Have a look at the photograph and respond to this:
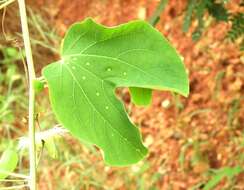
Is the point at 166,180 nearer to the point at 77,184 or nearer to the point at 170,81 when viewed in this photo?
the point at 77,184

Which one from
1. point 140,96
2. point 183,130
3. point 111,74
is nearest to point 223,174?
point 183,130

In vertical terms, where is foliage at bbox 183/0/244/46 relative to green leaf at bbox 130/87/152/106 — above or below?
above

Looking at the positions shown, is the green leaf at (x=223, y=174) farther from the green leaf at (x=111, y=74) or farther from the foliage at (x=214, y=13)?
the green leaf at (x=111, y=74)

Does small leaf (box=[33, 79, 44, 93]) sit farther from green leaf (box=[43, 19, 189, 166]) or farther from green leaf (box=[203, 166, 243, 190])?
green leaf (box=[203, 166, 243, 190])

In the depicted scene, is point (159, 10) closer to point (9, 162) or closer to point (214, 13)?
point (214, 13)

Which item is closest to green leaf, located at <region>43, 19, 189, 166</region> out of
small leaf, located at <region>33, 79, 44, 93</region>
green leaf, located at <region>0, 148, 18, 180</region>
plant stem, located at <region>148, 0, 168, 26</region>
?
small leaf, located at <region>33, 79, 44, 93</region>

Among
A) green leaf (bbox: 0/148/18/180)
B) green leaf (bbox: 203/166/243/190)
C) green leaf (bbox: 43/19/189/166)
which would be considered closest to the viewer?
green leaf (bbox: 43/19/189/166)
